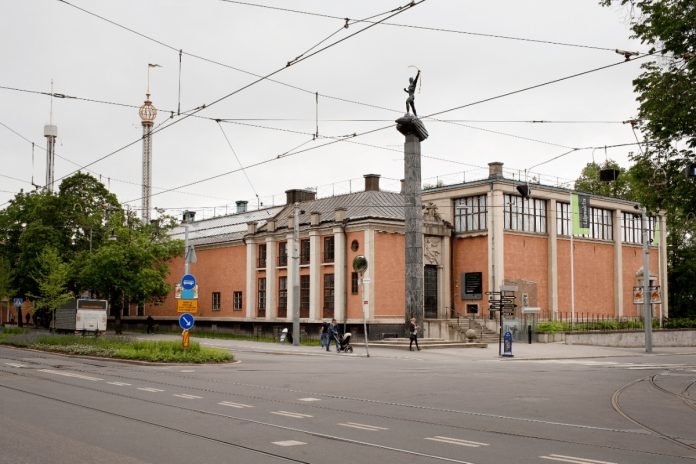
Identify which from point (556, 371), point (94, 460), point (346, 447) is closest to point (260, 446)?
point (346, 447)

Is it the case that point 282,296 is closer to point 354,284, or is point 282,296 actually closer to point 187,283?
point 354,284

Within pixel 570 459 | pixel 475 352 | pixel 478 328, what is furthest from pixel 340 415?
pixel 478 328

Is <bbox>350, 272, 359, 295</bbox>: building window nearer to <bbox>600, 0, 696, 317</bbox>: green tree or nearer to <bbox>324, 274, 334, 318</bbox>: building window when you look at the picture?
<bbox>324, 274, 334, 318</bbox>: building window

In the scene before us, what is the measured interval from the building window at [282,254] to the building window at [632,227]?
2641 cm

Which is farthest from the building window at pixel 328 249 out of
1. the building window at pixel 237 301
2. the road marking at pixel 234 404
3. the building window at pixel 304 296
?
the road marking at pixel 234 404

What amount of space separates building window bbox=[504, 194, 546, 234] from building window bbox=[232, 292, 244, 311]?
2048 centimetres

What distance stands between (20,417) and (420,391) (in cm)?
899

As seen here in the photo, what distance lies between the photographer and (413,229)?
136ft

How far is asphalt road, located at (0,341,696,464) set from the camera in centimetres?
949

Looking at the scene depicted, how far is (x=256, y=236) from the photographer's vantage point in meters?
54.7

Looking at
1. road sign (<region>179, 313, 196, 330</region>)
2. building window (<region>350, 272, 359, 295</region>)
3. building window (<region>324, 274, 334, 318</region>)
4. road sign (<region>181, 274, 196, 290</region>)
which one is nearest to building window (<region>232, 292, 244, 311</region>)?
building window (<region>324, 274, 334, 318</region>)

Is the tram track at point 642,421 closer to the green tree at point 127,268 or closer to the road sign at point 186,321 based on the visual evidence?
the road sign at point 186,321

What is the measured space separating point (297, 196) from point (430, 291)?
Result: 13776mm

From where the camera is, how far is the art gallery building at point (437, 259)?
154 ft
